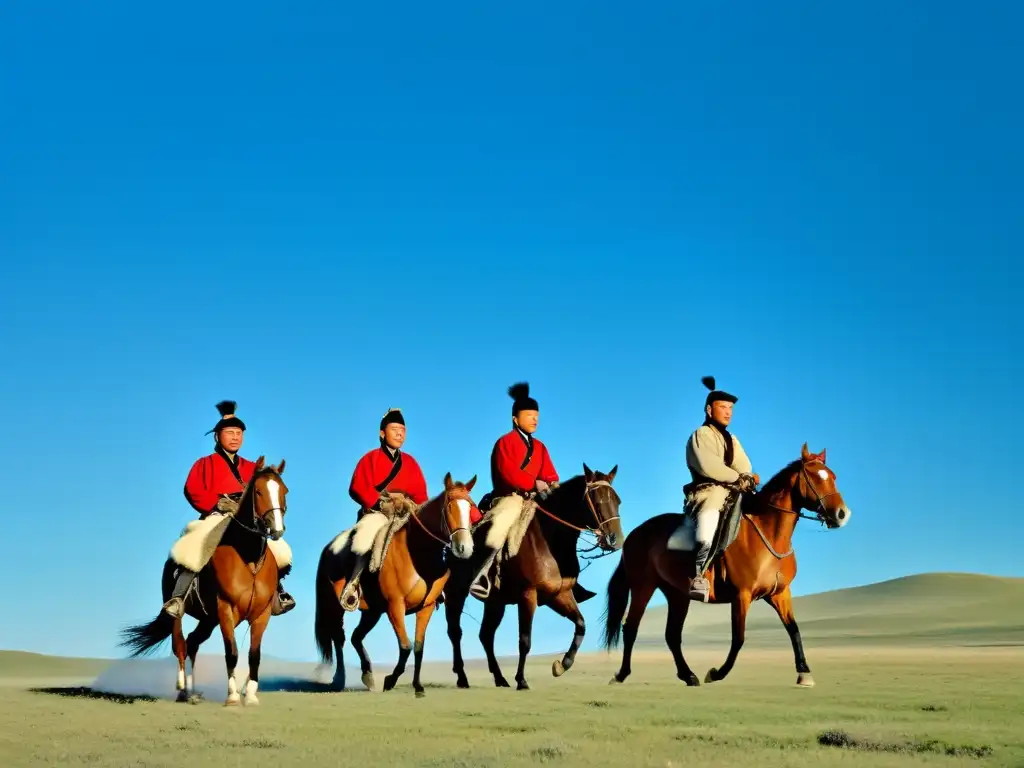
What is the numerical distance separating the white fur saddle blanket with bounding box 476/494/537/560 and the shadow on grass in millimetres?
5602

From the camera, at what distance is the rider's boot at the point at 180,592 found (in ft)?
56.4

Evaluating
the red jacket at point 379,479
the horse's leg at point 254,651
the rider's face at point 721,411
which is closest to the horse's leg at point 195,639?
the horse's leg at point 254,651

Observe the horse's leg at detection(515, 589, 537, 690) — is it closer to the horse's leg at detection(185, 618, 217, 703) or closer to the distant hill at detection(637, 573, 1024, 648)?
the horse's leg at detection(185, 618, 217, 703)

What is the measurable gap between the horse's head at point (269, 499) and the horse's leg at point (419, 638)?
11.7 ft

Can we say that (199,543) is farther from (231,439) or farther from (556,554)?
(556,554)

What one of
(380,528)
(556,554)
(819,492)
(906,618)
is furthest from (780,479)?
(906,618)

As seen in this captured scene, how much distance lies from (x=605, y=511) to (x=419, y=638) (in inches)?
142

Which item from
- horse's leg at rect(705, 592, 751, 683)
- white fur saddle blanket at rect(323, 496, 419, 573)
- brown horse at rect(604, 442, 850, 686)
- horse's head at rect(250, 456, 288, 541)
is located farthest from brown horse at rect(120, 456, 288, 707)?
horse's leg at rect(705, 592, 751, 683)

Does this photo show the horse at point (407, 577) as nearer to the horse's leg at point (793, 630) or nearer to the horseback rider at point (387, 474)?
the horseback rider at point (387, 474)

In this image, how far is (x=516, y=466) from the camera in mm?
19484

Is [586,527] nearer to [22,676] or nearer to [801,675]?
[801,675]

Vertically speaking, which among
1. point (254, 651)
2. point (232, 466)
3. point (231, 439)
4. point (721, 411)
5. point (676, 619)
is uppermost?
point (721, 411)

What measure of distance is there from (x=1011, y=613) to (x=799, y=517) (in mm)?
43874

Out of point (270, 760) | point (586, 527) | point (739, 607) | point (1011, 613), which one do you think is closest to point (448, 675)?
point (586, 527)
